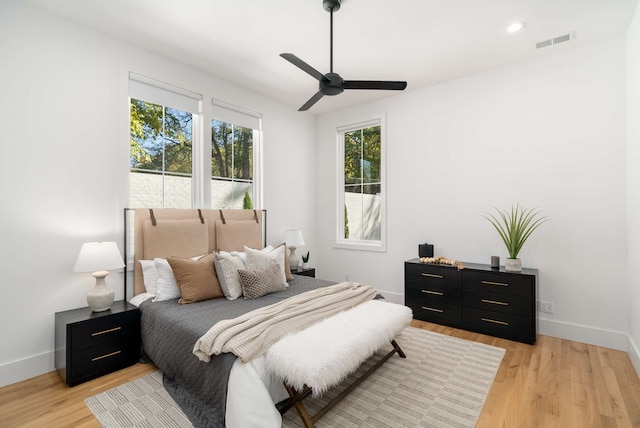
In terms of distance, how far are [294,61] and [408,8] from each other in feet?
3.61

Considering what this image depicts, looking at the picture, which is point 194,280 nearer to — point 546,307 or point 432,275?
point 432,275

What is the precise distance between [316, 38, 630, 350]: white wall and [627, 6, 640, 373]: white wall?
167mm

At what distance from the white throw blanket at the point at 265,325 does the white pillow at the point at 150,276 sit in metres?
1.08

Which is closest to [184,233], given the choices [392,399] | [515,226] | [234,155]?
[234,155]

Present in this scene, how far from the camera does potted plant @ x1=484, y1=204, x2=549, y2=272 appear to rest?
3.15 m

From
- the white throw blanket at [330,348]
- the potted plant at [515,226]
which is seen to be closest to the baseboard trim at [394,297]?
the potted plant at [515,226]

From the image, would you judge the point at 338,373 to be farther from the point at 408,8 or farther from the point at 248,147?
the point at 248,147

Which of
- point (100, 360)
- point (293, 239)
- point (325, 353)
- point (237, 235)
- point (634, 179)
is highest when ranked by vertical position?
point (634, 179)

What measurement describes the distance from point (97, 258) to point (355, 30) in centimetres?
293

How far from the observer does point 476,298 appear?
129 inches

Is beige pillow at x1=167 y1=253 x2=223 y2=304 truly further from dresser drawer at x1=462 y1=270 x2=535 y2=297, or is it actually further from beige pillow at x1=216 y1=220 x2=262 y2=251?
dresser drawer at x1=462 y1=270 x2=535 y2=297

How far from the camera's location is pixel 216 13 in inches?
99.4

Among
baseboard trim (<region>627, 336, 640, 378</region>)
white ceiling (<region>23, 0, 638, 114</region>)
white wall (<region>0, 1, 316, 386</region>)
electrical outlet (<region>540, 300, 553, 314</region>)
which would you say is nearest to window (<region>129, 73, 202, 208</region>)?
white wall (<region>0, 1, 316, 386</region>)

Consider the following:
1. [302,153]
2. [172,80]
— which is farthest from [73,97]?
[302,153]
